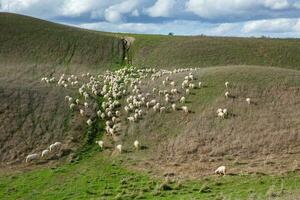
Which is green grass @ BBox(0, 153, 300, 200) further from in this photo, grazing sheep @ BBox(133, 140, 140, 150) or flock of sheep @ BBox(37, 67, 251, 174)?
flock of sheep @ BBox(37, 67, 251, 174)

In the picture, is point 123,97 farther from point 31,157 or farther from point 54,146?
point 31,157

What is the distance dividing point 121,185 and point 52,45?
46.6 m

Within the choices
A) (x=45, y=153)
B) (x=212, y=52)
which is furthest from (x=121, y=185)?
(x=212, y=52)

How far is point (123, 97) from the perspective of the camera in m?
47.3

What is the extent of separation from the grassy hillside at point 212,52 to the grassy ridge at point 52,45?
4.16 m

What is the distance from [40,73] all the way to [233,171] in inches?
1319

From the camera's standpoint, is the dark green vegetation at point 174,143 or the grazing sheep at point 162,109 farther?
the grazing sheep at point 162,109

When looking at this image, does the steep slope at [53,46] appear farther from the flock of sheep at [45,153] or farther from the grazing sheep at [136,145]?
the grazing sheep at [136,145]

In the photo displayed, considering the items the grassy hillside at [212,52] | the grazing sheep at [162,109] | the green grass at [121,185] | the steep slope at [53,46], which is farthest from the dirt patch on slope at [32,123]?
the grassy hillside at [212,52]

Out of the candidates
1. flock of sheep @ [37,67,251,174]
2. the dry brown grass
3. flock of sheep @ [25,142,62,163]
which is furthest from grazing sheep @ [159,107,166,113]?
flock of sheep @ [25,142,62,163]

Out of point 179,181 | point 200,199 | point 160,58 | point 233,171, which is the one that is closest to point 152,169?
point 179,181

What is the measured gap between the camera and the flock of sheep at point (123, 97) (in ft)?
140

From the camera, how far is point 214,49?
74062mm

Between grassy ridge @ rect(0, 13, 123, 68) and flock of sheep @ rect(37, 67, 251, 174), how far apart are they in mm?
14042
